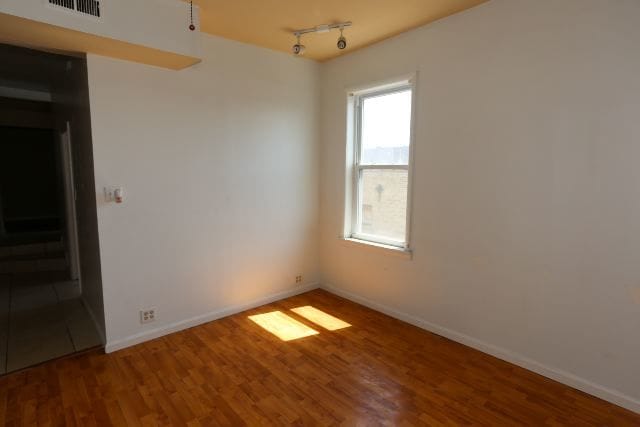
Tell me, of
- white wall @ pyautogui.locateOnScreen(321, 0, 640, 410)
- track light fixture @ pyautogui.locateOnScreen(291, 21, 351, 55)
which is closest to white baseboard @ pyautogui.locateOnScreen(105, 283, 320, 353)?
white wall @ pyautogui.locateOnScreen(321, 0, 640, 410)

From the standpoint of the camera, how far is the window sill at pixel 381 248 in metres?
3.31

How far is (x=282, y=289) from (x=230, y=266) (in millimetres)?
777

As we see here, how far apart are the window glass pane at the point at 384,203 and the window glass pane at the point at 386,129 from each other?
14cm

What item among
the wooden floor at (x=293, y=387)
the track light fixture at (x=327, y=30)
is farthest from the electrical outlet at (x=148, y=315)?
the track light fixture at (x=327, y=30)

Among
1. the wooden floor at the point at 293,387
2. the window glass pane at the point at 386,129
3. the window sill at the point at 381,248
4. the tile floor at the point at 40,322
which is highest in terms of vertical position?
the window glass pane at the point at 386,129

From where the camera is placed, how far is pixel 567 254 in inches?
91.5

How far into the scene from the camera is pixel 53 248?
20.5 ft

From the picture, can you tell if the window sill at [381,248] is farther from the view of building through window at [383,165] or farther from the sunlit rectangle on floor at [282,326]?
the sunlit rectangle on floor at [282,326]

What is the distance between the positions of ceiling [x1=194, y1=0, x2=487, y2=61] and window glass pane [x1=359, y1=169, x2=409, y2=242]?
4.39 feet

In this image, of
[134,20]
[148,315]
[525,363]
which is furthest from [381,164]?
[148,315]

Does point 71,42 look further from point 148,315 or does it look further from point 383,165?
point 383,165

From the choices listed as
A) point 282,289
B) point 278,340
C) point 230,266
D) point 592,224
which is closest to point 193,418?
point 278,340

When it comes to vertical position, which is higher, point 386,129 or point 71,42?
point 71,42

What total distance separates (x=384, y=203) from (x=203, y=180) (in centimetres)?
188
